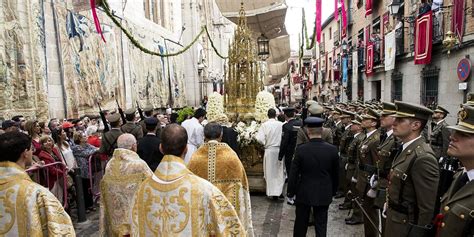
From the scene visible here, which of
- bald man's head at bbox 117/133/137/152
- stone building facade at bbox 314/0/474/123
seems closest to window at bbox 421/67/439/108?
stone building facade at bbox 314/0/474/123

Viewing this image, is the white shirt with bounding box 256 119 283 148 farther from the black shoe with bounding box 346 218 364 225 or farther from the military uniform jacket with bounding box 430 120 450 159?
the military uniform jacket with bounding box 430 120 450 159

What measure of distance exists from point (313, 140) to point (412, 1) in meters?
12.3

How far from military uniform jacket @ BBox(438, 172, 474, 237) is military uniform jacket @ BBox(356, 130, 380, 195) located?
2.51 meters

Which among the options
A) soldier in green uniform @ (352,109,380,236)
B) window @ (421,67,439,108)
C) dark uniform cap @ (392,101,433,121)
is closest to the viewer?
dark uniform cap @ (392,101,433,121)

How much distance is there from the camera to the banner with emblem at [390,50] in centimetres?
1488

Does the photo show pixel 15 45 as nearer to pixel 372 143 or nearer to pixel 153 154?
pixel 153 154

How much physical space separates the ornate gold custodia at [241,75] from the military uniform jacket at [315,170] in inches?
218

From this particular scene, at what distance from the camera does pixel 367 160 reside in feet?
15.7

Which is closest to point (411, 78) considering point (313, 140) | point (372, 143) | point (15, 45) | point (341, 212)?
point (341, 212)

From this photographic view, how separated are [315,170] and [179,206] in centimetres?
229

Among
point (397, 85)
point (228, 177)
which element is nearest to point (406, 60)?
point (397, 85)

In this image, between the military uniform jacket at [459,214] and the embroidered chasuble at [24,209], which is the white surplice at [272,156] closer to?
the military uniform jacket at [459,214]

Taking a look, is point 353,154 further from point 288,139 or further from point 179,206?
point 179,206

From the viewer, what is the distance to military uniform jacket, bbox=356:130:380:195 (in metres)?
4.68
